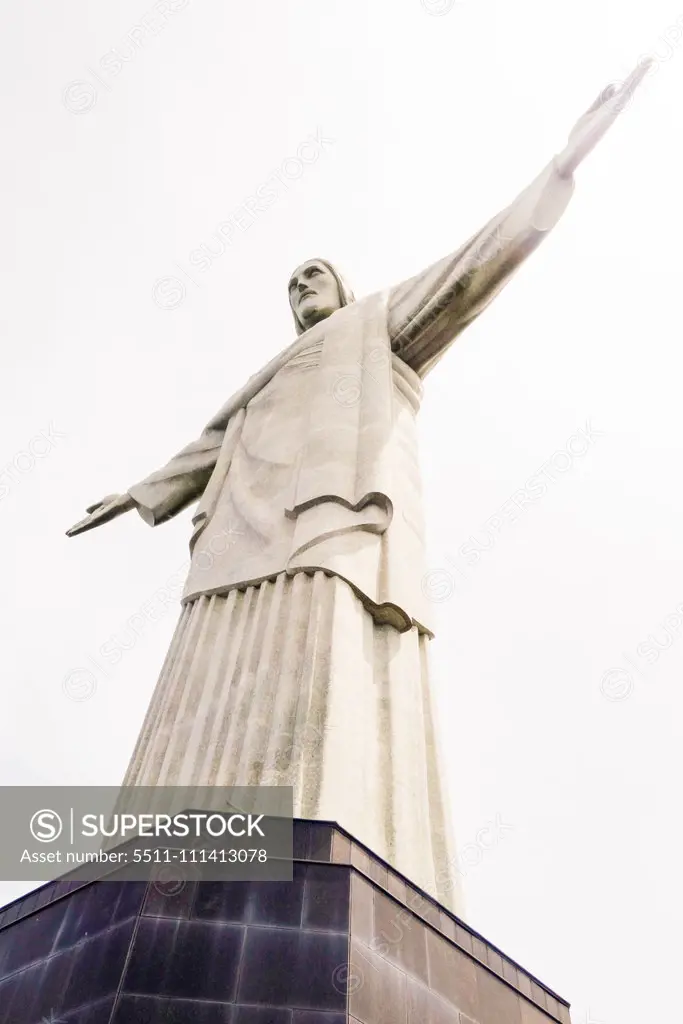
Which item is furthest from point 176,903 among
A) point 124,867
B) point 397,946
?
point 397,946

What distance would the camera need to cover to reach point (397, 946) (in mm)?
3176

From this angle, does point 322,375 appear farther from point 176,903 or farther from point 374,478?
point 176,903

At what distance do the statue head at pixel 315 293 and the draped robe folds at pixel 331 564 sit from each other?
981mm

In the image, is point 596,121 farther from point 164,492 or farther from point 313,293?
point 164,492

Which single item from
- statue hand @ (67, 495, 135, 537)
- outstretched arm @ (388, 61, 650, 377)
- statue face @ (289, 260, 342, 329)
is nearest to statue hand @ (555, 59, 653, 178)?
outstretched arm @ (388, 61, 650, 377)

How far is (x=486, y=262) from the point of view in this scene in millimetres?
6883

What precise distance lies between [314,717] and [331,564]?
105cm

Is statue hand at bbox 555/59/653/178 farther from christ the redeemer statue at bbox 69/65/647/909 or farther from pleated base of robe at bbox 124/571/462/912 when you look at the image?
pleated base of robe at bbox 124/571/462/912

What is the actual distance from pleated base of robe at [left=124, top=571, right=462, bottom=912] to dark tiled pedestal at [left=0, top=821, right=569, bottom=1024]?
28.7 inches

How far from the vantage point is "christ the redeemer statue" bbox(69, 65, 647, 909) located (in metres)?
4.43

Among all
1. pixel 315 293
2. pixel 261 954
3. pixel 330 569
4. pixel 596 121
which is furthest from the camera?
pixel 315 293

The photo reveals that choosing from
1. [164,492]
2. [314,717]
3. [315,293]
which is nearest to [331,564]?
[314,717]

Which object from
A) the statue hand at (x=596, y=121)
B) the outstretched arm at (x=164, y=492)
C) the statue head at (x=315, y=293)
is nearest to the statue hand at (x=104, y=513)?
the outstretched arm at (x=164, y=492)

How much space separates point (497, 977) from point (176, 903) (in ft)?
4.34
